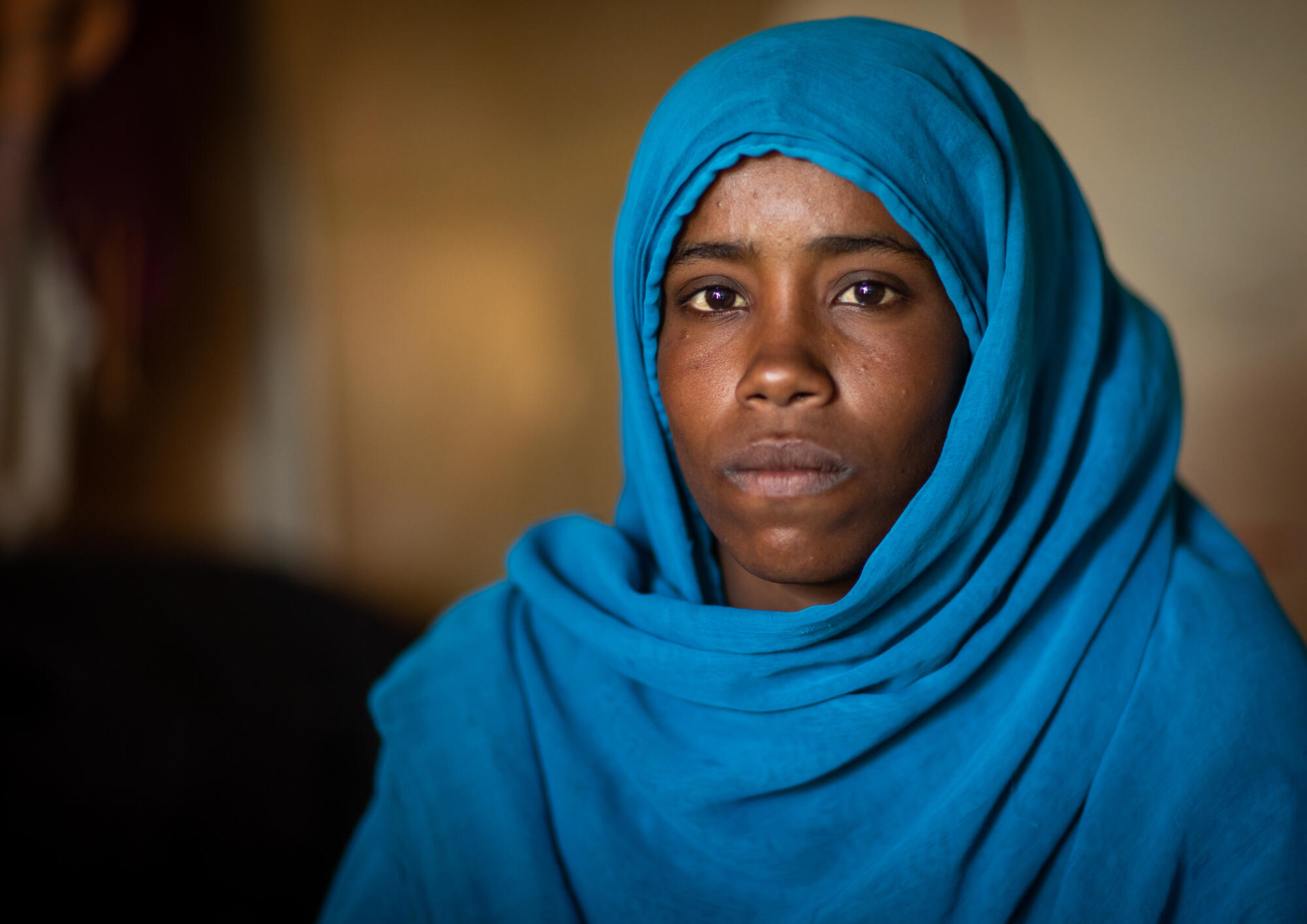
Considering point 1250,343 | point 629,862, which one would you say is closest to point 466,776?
point 629,862

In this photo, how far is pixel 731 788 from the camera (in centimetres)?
71

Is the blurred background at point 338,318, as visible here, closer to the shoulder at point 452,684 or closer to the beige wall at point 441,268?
the beige wall at point 441,268

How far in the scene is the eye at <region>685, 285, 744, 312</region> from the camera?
72 centimetres

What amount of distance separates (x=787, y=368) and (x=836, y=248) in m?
0.09

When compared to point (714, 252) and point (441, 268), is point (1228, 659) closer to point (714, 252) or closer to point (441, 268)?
point (714, 252)

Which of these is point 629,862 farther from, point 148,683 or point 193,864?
point 148,683

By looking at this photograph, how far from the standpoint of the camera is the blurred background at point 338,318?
6.35ft

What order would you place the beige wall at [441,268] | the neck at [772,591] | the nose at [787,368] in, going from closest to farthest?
the nose at [787,368]
the neck at [772,591]
the beige wall at [441,268]

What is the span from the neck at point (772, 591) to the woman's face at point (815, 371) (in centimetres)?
6

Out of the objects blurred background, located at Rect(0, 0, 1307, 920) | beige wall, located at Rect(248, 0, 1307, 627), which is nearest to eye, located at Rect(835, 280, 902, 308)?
blurred background, located at Rect(0, 0, 1307, 920)

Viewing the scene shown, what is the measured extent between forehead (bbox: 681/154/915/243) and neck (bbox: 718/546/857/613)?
0.24 m

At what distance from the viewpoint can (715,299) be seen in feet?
2.40

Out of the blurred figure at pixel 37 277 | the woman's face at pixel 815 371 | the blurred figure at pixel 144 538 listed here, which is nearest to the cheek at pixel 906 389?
the woman's face at pixel 815 371

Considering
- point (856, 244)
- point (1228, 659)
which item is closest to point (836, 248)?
point (856, 244)
